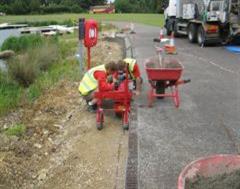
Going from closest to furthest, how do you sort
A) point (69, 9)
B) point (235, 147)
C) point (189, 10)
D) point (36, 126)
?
1. point (235, 147)
2. point (36, 126)
3. point (189, 10)
4. point (69, 9)

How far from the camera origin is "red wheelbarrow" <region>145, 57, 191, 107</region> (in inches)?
404

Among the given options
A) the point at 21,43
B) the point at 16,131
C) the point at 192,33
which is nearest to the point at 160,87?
the point at 16,131

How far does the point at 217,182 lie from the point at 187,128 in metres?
4.22

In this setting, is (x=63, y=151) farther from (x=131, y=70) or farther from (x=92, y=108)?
(x=131, y=70)

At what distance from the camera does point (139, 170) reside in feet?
23.3

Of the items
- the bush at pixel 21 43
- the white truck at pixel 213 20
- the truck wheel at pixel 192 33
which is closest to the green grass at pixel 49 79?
the white truck at pixel 213 20

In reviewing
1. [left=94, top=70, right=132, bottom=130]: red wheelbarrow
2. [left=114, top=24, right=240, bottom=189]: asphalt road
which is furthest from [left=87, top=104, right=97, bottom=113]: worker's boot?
[left=94, top=70, right=132, bottom=130]: red wheelbarrow

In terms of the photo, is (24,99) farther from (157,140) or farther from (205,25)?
(205,25)

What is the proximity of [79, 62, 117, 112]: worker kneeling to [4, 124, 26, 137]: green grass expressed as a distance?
1.33 meters

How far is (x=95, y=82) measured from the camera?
1018cm

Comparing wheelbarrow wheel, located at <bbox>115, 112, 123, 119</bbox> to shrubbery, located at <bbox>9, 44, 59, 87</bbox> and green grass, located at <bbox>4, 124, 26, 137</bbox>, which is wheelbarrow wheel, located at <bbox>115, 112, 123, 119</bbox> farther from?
shrubbery, located at <bbox>9, 44, 59, 87</bbox>

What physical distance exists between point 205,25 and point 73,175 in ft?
56.2

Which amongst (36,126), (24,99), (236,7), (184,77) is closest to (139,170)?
(36,126)

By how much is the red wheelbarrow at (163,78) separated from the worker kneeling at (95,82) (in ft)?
2.94
